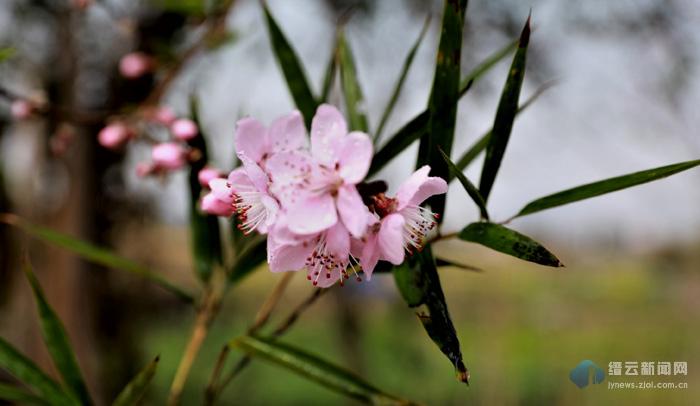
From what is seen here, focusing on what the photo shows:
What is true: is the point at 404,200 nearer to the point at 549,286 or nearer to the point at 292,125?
the point at 292,125

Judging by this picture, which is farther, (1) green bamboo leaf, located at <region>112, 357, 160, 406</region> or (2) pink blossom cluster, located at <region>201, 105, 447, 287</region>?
(1) green bamboo leaf, located at <region>112, 357, 160, 406</region>

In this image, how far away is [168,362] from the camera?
3771 mm

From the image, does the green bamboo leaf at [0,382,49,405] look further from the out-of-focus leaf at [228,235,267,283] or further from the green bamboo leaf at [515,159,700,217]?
the green bamboo leaf at [515,159,700,217]

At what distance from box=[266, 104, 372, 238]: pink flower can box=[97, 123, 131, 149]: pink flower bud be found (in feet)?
2.18

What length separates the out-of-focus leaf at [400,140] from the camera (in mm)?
521

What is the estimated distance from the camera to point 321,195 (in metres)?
0.40

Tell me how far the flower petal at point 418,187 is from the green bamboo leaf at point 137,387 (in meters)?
0.30

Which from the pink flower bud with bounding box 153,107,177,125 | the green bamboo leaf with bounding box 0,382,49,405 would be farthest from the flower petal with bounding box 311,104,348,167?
the pink flower bud with bounding box 153,107,177,125

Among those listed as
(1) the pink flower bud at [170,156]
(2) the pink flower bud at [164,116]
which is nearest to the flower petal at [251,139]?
(1) the pink flower bud at [170,156]

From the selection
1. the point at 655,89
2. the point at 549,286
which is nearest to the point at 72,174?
the point at 655,89

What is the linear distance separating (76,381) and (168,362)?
130 inches

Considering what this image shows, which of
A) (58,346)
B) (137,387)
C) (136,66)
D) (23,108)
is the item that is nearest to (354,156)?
(137,387)

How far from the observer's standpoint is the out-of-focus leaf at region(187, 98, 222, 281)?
0.68 meters

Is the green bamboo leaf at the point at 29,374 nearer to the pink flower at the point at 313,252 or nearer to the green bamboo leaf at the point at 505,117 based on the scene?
the pink flower at the point at 313,252
